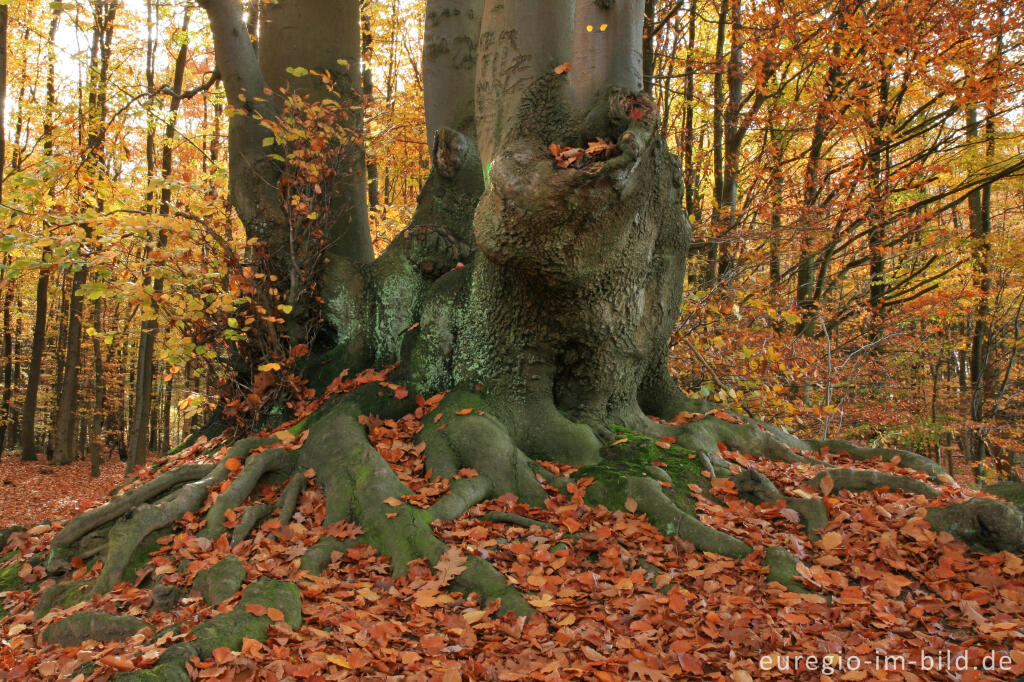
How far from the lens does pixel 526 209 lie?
4.28 m

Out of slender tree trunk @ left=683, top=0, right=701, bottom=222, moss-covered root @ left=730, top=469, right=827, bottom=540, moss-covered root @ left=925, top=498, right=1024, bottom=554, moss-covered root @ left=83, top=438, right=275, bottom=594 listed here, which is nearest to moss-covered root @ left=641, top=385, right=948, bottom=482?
moss-covered root @ left=730, top=469, right=827, bottom=540

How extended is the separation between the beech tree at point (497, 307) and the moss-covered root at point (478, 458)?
0.06 ft

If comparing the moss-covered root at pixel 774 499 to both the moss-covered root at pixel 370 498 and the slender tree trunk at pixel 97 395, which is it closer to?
the moss-covered root at pixel 370 498

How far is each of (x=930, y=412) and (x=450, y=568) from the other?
1790cm

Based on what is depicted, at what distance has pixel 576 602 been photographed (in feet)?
12.0

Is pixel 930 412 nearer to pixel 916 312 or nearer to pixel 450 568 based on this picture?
pixel 916 312

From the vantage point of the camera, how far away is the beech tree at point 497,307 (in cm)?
434

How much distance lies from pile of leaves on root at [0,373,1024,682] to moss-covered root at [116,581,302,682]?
0.04m

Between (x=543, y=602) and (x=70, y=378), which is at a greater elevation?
(x=70, y=378)

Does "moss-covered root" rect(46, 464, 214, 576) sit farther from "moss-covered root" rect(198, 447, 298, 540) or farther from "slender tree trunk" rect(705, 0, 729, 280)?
"slender tree trunk" rect(705, 0, 729, 280)

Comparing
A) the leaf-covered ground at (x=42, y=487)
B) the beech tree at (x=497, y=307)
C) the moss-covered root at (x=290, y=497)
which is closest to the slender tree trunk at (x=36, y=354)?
the leaf-covered ground at (x=42, y=487)

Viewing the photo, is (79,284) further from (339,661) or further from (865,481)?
(865,481)

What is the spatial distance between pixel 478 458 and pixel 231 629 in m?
2.04

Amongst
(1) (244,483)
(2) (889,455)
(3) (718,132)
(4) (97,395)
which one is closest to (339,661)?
(1) (244,483)
